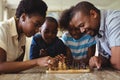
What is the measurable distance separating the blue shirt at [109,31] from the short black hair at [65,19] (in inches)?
8.9

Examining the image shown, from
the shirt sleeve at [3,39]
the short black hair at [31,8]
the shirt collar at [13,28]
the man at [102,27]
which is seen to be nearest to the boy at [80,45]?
the man at [102,27]

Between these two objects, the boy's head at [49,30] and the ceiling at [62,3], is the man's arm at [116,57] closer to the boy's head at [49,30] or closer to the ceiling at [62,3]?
the boy's head at [49,30]

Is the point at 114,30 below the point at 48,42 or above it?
above

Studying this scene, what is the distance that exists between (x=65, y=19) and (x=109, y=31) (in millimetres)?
351

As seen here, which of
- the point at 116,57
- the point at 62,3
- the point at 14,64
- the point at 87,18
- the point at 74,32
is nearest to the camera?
the point at 14,64

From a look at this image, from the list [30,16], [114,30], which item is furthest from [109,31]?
[30,16]

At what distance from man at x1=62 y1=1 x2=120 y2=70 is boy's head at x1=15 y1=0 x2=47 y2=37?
224 mm

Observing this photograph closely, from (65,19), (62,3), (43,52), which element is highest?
(62,3)

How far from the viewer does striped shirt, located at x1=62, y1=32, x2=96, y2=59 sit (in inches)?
71.3

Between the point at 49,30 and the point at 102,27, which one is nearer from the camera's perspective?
the point at 102,27

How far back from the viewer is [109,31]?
1.33m

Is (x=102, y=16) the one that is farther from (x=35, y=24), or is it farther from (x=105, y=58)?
(x=35, y=24)

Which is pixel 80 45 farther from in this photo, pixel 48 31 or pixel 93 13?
pixel 93 13

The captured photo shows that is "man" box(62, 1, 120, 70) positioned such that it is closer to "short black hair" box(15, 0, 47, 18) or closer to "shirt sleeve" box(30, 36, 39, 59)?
"short black hair" box(15, 0, 47, 18)
